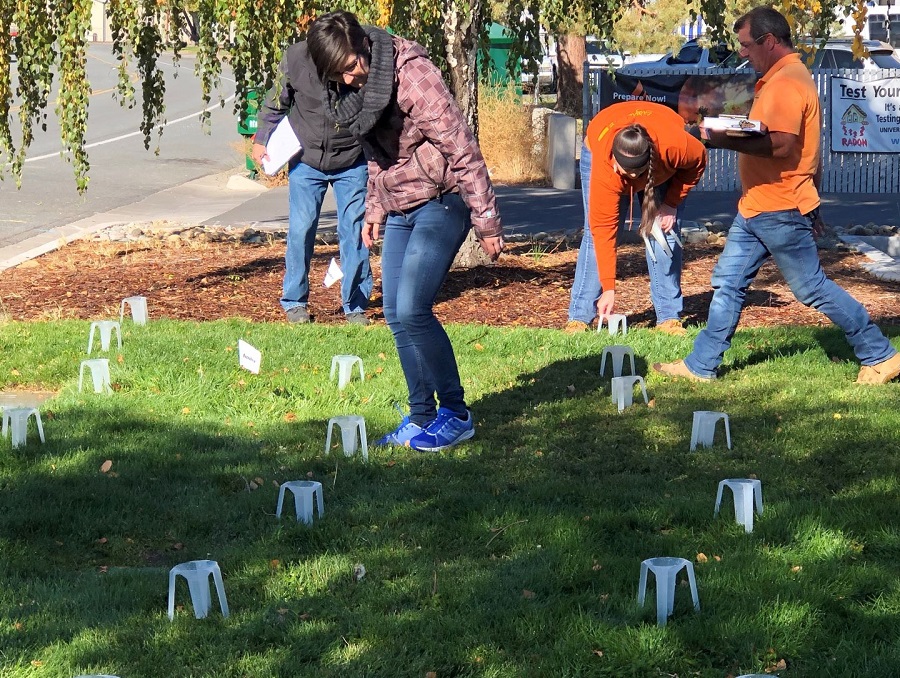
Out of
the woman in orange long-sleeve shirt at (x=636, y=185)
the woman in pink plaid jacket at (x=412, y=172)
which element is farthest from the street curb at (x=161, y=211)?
the woman in pink plaid jacket at (x=412, y=172)

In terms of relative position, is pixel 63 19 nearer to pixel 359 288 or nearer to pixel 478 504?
pixel 359 288

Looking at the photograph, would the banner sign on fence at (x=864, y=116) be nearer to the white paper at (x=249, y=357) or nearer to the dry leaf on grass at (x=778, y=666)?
the white paper at (x=249, y=357)

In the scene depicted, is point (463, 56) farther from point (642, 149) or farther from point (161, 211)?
point (161, 211)

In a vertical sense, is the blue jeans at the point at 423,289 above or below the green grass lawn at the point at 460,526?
above

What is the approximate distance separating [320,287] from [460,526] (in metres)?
5.36

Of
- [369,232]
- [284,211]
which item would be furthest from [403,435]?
[284,211]

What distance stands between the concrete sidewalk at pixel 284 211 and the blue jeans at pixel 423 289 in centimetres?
688

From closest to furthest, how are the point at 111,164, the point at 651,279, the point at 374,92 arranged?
the point at 374,92, the point at 651,279, the point at 111,164

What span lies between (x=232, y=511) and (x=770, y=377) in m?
3.13

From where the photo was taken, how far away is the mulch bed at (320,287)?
336 inches

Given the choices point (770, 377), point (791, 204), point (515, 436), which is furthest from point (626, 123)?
point (515, 436)

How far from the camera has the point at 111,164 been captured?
20.0 metres

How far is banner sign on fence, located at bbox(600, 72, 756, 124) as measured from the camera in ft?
52.4

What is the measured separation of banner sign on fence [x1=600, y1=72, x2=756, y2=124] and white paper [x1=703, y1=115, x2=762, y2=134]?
1065 centimetres
